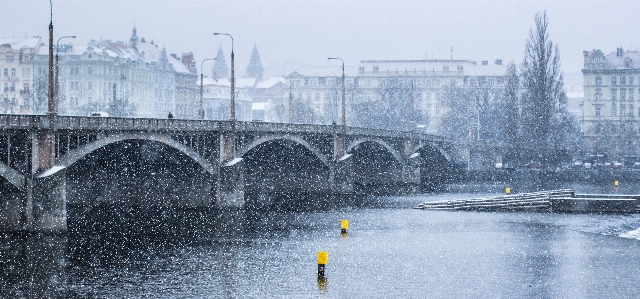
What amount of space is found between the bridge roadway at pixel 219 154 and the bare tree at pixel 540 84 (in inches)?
432

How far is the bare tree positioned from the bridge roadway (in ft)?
36.0

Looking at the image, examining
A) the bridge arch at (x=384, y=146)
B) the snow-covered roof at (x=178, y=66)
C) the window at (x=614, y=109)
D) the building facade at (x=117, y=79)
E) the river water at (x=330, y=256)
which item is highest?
the snow-covered roof at (x=178, y=66)

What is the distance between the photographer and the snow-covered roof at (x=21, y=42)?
153 m

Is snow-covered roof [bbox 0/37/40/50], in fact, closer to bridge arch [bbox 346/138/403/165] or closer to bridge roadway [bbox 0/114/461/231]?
bridge roadway [bbox 0/114/461/231]

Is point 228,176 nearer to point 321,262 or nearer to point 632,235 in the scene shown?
point 632,235

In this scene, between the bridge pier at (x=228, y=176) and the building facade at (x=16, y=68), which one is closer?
the bridge pier at (x=228, y=176)

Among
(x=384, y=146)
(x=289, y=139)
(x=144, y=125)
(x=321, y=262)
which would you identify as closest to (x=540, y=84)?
(x=384, y=146)

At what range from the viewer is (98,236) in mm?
50094

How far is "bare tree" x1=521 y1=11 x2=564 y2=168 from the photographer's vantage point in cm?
10712

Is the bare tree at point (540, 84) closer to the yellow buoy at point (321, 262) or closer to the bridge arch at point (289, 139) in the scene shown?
the bridge arch at point (289, 139)

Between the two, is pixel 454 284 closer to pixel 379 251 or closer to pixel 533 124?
pixel 379 251

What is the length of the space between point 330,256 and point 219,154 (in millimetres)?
25267

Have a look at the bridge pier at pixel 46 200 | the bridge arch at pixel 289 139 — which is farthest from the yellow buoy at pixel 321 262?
the bridge arch at pixel 289 139

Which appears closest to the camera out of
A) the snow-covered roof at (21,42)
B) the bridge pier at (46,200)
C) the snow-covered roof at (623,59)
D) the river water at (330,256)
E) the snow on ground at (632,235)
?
the river water at (330,256)
